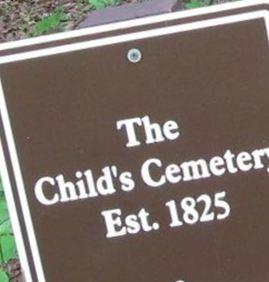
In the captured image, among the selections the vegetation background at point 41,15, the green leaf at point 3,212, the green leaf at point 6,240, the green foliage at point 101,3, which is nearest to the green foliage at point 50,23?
the vegetation background at point 41,15

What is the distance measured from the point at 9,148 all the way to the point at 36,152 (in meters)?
0.05

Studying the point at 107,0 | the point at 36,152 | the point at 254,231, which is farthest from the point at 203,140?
the point at 107,0

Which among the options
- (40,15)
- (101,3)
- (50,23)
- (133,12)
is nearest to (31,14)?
(40,15)

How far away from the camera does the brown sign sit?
163 centimetres

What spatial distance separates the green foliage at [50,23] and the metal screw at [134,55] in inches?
101

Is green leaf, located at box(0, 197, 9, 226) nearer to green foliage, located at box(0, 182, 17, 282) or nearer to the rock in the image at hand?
green foliage, located at box(0, 182, 17, 282)

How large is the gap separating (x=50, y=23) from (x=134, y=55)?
2.87 m

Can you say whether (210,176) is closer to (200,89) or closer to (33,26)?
(200,89)

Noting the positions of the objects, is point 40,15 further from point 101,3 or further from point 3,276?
point 3,276

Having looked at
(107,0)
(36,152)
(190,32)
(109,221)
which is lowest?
(109,221)

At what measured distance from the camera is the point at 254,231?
1658 mm

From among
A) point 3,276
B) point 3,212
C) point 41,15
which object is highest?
point 41,15

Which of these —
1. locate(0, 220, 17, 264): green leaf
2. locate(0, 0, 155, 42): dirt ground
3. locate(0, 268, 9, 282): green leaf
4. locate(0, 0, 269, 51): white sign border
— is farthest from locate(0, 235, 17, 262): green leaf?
locate(0, 0, 155, 42): dirt ground

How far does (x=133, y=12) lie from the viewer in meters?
1.70
